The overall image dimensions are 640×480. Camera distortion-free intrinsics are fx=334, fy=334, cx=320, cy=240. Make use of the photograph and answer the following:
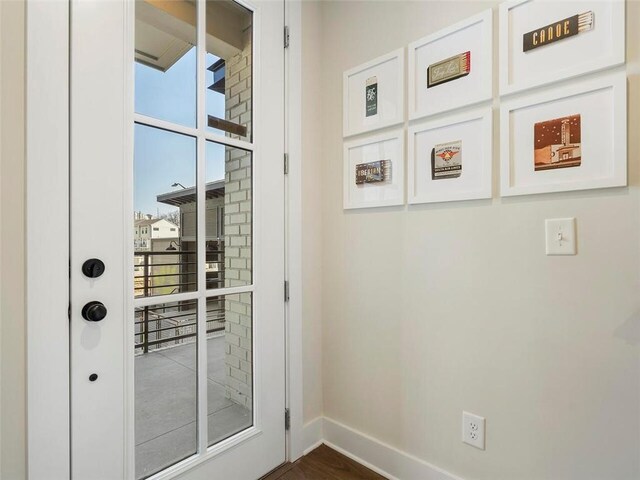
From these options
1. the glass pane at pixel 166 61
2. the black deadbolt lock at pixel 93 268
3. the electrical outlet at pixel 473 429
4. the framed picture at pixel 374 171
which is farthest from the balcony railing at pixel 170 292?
the electrical outlet at pixel 473 429

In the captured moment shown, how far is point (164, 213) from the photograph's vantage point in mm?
1276

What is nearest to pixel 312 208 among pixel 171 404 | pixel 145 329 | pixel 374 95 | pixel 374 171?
pixel 374 171

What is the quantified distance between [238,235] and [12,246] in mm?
775

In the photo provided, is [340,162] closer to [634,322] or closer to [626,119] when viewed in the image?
[626,119]

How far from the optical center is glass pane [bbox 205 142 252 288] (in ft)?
4.68

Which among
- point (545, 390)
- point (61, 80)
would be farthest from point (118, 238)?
point (545, 390)

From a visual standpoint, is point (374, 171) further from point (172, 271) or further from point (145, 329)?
point (145, 329)

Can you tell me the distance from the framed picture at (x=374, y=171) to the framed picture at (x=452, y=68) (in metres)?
0.18

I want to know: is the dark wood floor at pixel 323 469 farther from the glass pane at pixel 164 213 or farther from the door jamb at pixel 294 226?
the glass pane at pixel 164 213

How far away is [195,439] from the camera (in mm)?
1356

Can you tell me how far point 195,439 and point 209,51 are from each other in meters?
1.61

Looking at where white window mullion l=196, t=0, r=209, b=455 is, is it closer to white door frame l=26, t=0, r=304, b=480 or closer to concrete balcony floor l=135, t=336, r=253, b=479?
concrete balcony floor l=135, t=336, r=253, b=479

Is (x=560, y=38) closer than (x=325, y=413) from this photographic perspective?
Yes

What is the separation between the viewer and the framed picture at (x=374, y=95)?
1.58m
